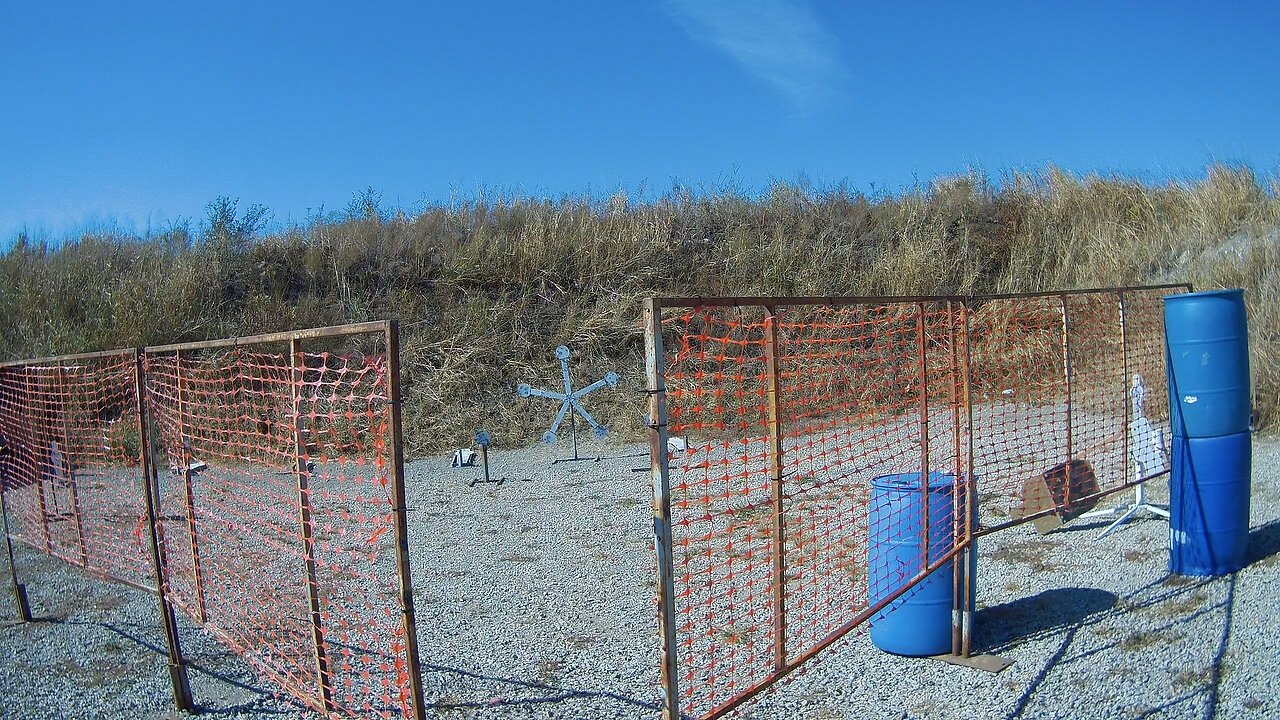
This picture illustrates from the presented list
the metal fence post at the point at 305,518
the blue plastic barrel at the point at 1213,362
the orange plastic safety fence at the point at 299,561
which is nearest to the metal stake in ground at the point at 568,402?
the orange plastic safety fence at the point at 299,561

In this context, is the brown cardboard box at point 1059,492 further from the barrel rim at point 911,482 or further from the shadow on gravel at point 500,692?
the shadow on gravel at point 500,692

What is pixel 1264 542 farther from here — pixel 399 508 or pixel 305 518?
pixel 305 518

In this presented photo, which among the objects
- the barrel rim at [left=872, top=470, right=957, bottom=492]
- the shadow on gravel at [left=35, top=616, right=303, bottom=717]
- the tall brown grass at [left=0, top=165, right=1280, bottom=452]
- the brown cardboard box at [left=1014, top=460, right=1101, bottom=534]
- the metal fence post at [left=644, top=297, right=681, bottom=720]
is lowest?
the shadow on gravel at [left=35, top=616, right=303, bottom=717]

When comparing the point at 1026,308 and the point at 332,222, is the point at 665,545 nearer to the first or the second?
the point at 1026,308

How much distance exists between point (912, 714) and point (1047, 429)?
25.2 feet

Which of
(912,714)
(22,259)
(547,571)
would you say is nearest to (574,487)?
(547,571)

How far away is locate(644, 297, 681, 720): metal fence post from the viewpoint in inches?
105

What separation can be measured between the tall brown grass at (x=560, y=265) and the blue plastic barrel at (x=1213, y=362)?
8740 mm

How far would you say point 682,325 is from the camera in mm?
15070

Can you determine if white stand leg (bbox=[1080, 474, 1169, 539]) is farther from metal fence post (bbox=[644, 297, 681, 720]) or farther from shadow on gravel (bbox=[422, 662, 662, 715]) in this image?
metal fence post (bbox=[644, 297, 681, 720])

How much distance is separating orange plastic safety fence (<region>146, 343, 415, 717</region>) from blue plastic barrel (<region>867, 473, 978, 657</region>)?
8.42 ft

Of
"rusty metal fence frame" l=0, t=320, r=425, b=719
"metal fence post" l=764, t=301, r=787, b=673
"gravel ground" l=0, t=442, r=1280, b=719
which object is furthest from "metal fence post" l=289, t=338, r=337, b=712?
"metal fence post" l=764, t=301, r=787, b=673

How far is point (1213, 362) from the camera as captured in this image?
213 inches

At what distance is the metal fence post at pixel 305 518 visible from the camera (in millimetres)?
3350
